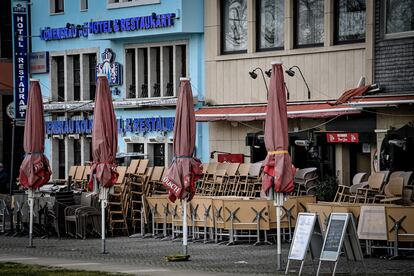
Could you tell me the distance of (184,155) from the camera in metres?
28.2

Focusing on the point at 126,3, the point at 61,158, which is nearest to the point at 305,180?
the point at 126,3

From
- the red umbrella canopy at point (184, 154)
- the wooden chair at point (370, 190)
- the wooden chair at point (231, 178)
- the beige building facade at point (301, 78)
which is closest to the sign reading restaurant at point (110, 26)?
the beige building facade at point (301, 78)

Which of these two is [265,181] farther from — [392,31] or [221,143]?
[221,143]

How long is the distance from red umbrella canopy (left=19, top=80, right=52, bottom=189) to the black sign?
1117 cm

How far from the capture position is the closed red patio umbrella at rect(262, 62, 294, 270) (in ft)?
81.4

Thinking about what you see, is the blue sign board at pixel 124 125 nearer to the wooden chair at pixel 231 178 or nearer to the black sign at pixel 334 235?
the wooden chair at pixel 231 178

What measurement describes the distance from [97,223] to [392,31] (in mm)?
8971

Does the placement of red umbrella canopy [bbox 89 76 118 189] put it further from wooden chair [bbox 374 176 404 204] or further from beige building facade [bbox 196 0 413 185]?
beige building facade [bbox 196 0 413 185]

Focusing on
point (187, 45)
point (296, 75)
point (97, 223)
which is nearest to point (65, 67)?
point (187, 45)

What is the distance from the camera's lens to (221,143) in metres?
42.4

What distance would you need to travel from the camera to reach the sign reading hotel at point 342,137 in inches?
1462

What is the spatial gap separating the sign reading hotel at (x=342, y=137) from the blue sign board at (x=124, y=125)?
7050 mm

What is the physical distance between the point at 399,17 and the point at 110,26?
44.7 ft

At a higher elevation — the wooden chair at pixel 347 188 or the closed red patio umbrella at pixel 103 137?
the closed red patio umbrella at pixel 103 137
